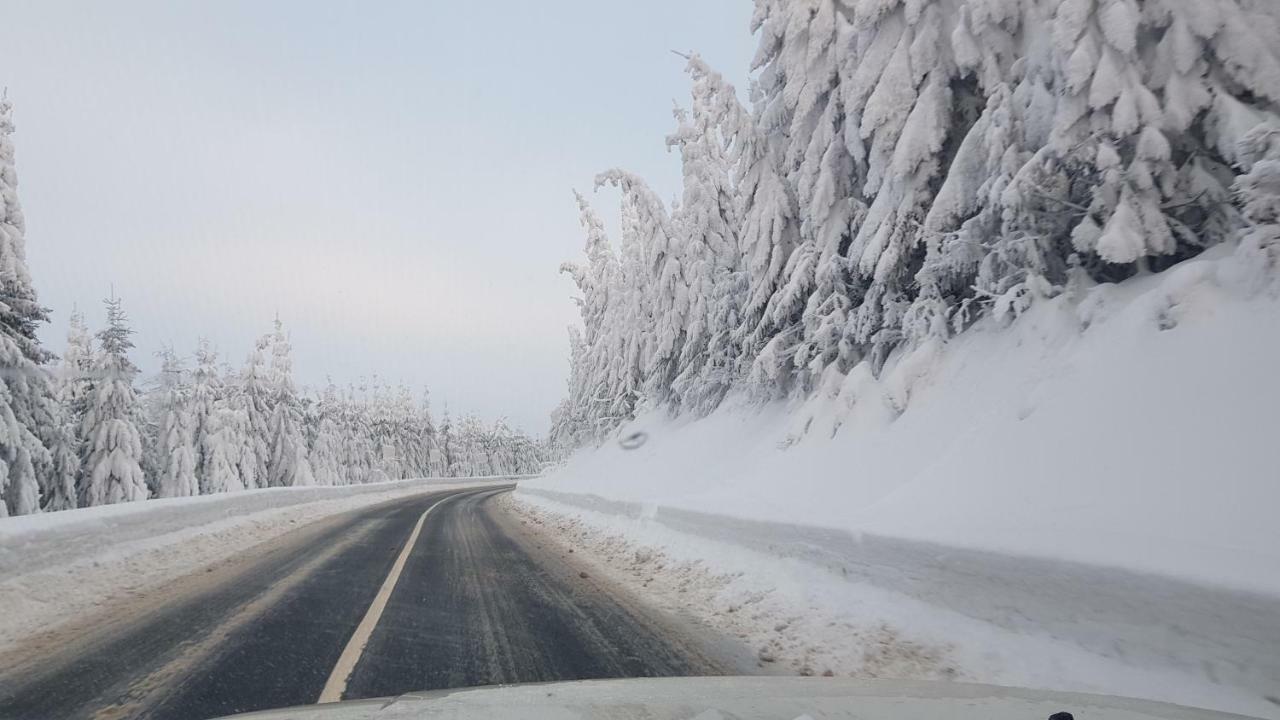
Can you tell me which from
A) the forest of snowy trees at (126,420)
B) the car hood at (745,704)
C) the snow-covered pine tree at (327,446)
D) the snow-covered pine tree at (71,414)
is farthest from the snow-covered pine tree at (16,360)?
the snow-covered pine tree at (327,446)

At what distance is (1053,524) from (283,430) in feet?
172

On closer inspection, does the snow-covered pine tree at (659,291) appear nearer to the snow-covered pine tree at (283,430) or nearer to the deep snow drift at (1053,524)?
the deep snow drift at (1053,524)

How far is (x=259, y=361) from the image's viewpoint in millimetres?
46062

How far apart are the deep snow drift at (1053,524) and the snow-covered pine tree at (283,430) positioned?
44.8 metres

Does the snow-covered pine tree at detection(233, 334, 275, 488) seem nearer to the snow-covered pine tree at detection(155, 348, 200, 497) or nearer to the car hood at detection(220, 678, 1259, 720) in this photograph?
the snow-covered pine tree at detection(155, 348, 200, 497)

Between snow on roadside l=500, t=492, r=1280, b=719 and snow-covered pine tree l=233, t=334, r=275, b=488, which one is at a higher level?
snow-covered pine tree l=233, t=334, r=275, b=488

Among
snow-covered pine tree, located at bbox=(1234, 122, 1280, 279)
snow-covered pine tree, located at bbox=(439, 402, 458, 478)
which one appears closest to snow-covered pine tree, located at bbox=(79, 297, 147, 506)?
snow-covered pine tree, located at bbox=(1234, 122, 1280, 279)

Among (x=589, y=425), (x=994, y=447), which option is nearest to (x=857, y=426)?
(x=994, y=447)

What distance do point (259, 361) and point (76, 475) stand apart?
17.8 meters

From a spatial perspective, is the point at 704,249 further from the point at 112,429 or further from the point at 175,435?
the point at 175,435

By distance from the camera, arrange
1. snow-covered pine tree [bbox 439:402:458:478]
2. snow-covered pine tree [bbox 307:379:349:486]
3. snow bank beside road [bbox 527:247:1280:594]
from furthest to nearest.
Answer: snow-covered pine tree [bbox 439:402:458:478]
snow-covered pine tree [bbox 307:379:349:486]
snow bank beside road [bbox 527:247:1280:594]

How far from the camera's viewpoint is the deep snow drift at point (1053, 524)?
3609 mm

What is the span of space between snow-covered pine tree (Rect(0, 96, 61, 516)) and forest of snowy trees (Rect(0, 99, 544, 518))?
39 mm

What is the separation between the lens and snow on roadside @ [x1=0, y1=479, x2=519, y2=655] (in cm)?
666
